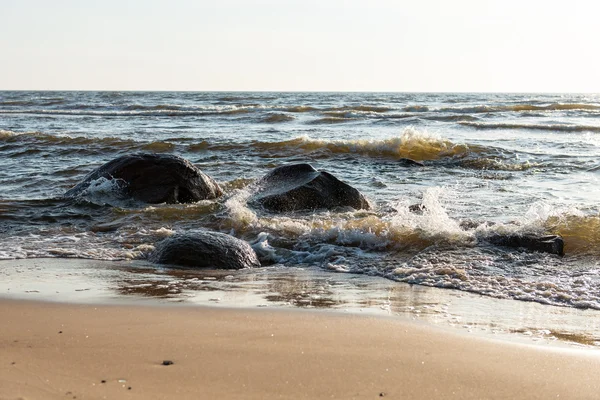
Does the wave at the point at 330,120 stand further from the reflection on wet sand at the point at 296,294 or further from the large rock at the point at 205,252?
the reflection on wet sand at the point at 296,294

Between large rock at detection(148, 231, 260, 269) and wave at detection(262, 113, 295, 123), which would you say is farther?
wave at detection(262, 113, 295, 123)

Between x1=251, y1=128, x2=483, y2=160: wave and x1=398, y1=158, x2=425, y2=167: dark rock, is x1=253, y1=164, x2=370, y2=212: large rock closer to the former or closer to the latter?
x1=398, y1=158, x2=425, y2=167: dark rock

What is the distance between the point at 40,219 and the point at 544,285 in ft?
17.6

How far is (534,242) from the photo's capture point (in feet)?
20.0

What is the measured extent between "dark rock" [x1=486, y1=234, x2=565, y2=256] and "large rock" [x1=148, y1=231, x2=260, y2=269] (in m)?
2.18

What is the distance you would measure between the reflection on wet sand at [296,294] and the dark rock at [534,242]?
153cm

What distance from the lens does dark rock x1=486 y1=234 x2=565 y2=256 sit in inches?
236

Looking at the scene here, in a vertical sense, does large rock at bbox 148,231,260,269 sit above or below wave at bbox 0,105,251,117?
below

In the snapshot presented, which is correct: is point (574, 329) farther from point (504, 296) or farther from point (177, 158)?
point (177, 158)

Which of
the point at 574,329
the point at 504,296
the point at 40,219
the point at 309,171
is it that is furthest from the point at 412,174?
the point at 574,329

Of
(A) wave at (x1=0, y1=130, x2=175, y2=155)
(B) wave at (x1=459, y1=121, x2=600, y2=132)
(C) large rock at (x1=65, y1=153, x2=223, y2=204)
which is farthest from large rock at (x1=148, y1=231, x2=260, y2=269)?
(B) wave at (x1=459, y1=121, x2=600, y2=132)

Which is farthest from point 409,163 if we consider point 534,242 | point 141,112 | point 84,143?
point 141,112

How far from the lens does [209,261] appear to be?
5637 millimetres

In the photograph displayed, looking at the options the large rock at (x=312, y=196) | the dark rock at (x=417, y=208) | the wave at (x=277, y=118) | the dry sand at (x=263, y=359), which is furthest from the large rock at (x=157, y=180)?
the wave at (x=277, y=118)
